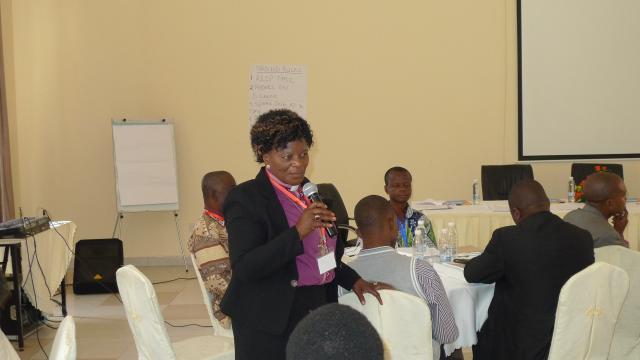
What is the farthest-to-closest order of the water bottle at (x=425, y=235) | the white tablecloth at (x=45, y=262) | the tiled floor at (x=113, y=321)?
the white tablecloth at (x=45, y=262) < the tiled floor at (x=113, y=321) < the water bottle at (x=425, y=235)

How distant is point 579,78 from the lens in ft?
23.9

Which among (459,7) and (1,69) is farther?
(459,7)

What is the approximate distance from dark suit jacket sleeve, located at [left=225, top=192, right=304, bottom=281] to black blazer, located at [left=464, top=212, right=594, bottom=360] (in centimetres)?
120

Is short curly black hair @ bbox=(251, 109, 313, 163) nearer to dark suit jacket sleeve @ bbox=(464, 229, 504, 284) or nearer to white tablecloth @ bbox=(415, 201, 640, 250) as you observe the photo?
dark suit jacket sleeve @ bbox=(464, 229, 504, 284)

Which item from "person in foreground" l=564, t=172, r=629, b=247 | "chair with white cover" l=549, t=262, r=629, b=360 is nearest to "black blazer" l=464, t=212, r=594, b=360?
"chair with white cover" l=549, t=262, r=629, b=360

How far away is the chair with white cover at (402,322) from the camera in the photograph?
219 centimetres

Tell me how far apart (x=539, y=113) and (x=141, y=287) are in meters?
5.90

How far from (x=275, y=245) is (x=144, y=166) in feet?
18.1

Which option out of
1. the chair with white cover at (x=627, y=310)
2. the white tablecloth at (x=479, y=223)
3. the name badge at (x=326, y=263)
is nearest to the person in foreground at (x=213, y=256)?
the name badge at (x=326, y=263)

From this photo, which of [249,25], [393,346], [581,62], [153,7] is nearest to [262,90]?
[249,25]

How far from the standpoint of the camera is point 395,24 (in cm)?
739

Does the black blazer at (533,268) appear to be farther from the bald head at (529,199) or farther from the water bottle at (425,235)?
the water bottle at (425,235)

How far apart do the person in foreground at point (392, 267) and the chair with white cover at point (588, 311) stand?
1.38 ft

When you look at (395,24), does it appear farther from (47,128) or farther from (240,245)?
(240,245)
